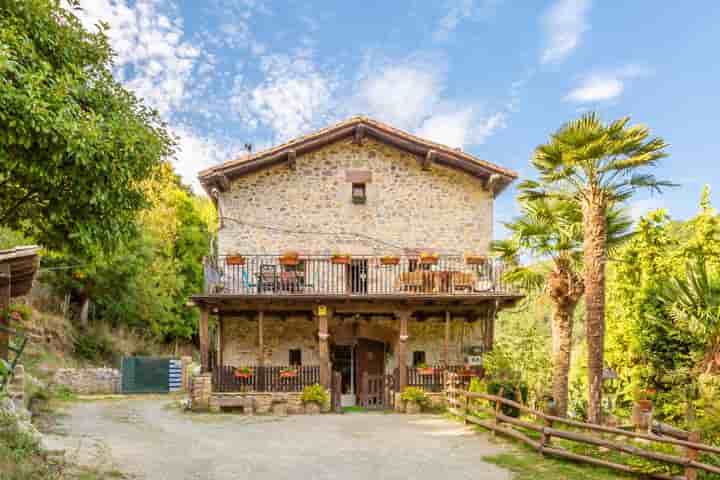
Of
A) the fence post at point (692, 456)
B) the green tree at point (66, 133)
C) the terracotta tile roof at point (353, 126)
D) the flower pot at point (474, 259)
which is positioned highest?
the terracotta tile roof at point (353, 126)

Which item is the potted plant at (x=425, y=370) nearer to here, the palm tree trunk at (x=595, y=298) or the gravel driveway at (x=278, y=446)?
the gravel driveway at (x=278, y=446)

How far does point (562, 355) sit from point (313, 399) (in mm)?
6069

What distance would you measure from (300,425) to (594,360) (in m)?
6.14

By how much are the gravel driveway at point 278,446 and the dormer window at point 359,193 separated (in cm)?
620

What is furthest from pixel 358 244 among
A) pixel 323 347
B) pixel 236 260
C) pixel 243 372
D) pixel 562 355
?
pixel 562 355

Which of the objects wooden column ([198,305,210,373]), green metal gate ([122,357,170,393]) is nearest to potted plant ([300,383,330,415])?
wooden column ([198,305,210,373])

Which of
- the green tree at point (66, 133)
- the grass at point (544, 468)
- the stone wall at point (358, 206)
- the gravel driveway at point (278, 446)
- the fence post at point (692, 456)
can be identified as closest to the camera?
the green tree at point (66, 133)

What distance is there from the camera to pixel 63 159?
6.64 meters

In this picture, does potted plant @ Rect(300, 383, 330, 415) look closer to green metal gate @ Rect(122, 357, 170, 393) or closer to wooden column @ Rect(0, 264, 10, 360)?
wooden column @ Rect(0, 264, 10, 360)

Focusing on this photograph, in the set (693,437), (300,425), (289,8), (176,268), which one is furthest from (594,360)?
(176,268)

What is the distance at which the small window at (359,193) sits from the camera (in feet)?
55.1

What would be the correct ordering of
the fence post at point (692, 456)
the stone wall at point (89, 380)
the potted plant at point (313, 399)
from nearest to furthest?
the fence post at point (692, 456) → the potted plant at point (313, 399) → the stone wall at point (89, 380)

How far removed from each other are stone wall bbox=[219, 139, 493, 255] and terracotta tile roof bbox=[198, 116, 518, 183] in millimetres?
797

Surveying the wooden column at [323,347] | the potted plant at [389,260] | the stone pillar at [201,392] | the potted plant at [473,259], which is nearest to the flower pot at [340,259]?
the potted plant at [389,260]
